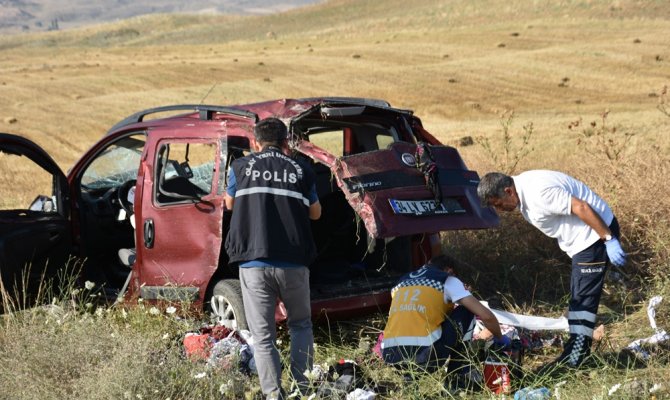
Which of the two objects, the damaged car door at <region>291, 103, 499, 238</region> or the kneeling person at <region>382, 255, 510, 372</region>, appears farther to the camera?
the damaged car door at <region>291, 103, 499, 238</region>

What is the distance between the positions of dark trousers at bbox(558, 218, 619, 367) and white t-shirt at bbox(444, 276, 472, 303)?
91 cm

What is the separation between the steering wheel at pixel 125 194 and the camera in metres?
7.70

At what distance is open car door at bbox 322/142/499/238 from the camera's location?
5906 millimetres

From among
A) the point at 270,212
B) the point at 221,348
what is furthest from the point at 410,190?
the point at 221,348

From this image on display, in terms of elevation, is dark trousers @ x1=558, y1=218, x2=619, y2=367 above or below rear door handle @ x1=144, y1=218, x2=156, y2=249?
below

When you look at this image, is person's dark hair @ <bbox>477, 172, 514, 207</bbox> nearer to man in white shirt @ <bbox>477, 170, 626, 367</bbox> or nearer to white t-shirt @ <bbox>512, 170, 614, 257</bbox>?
man in white shirt @ <bbox>477, 170, 626, 367</bbox>

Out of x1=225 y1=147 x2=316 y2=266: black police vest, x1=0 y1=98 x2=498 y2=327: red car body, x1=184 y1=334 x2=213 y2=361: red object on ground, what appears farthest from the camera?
x1=0 y1=98 x2=498 y2=327: red car body

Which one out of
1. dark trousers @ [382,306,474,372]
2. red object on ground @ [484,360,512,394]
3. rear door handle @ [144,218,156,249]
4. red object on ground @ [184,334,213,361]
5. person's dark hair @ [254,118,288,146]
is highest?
person's dark hair @ [254,118,288,146]

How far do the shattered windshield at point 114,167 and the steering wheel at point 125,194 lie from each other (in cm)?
27

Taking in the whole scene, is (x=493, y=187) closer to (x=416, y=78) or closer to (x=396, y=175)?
(x=396, y=175)

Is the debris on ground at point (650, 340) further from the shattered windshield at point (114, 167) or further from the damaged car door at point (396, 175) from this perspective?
the shattered windshield at point (114, 167)

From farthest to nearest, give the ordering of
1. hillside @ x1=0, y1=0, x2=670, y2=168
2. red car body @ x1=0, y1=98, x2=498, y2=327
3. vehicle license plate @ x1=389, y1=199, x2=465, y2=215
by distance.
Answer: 1. hillside @ x1=0, y1=0, x2=670, y2=168
2. red car body @ x1=0, y1=98, x2=498, y2=327
3. vehicle license plate @ x1=389, y1=199, x2=465, y2=215

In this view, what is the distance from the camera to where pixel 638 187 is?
26.7ft

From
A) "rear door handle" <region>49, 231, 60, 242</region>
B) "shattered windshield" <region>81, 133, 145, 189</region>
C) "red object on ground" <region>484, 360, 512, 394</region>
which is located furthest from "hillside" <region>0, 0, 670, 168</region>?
"red object on ground" <region>484, 360, 512, 394</region>
